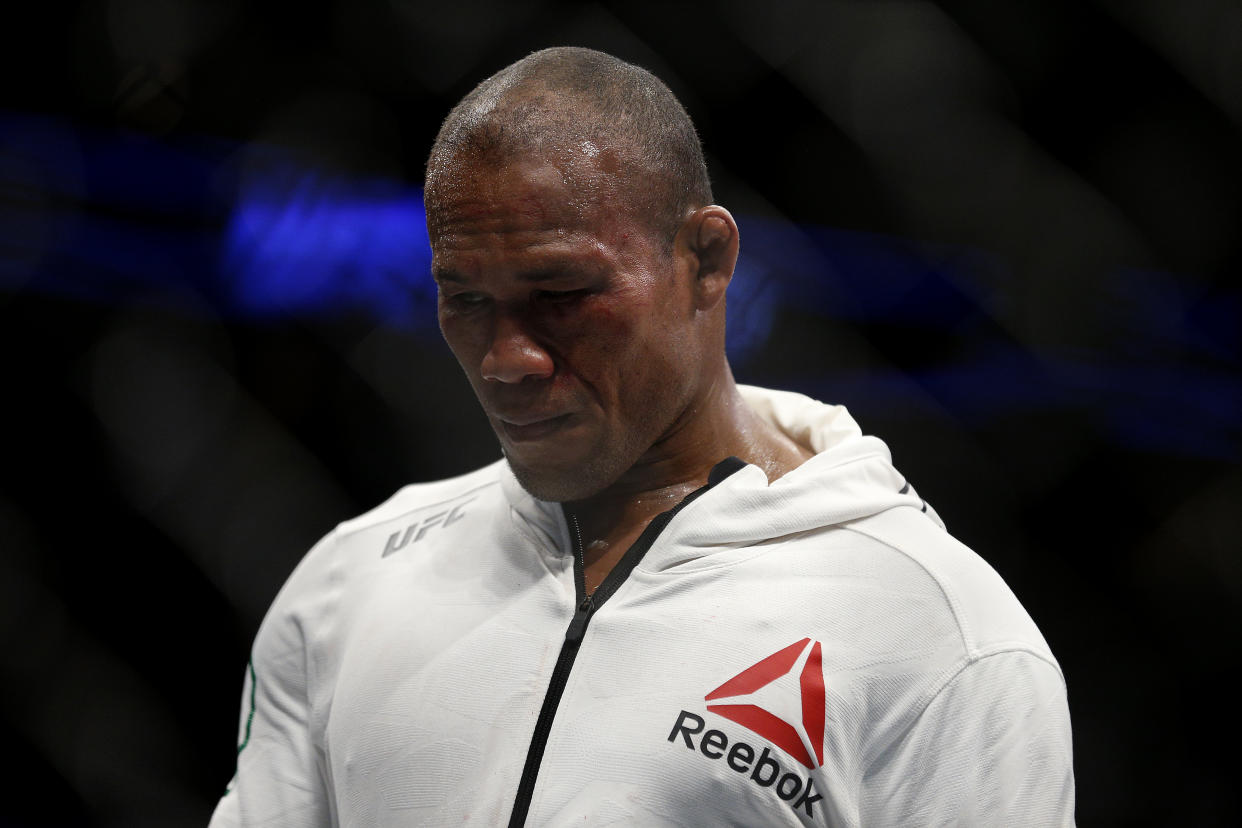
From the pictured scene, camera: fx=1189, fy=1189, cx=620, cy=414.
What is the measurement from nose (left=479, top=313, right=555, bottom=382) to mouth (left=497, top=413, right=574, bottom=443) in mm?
43

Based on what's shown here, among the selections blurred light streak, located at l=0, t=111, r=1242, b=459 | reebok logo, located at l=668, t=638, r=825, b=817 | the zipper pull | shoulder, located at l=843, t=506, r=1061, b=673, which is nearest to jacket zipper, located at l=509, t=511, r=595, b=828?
the zipper pull

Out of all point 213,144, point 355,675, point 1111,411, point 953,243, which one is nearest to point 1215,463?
point 1111,411

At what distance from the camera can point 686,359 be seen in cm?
106

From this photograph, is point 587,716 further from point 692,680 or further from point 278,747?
point 278,747

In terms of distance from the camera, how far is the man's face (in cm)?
97

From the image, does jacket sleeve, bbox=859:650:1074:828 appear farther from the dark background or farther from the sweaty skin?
the dark background

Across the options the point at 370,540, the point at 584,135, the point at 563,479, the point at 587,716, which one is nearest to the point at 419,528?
the point at 370,540

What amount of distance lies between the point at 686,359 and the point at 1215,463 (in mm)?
674

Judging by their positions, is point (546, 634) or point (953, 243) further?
point (953, 243)

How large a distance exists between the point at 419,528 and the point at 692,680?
39 centimetres

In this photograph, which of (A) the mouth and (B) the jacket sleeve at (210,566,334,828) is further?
(B) the jacket sleeve at (210,566,334,828)

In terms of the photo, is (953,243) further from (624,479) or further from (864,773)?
(864,773)

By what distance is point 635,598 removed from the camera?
3.33 feet

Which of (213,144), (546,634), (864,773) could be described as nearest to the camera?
(864,773)
